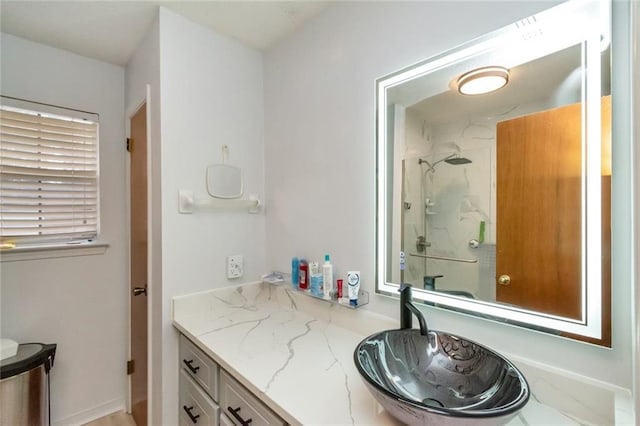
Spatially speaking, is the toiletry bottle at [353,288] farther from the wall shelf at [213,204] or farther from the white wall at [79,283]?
the white wall at [79,283]

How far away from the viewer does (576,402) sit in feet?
2.55

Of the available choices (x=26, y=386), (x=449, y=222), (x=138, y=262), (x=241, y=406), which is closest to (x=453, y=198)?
(x=449, y=222)

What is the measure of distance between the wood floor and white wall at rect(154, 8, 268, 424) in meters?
0.81

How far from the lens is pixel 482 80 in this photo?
3.26ft

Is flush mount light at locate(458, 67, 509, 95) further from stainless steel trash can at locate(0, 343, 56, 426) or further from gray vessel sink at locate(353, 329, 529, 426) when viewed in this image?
stainless steel trash can at locate(0, 343, 56, 426)

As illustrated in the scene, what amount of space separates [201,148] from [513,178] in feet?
4.77

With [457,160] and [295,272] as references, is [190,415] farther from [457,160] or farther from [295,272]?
[457,160]

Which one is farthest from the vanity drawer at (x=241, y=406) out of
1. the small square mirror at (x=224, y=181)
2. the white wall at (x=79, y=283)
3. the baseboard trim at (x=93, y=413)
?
the baseboard trim at (x=93, y=413)

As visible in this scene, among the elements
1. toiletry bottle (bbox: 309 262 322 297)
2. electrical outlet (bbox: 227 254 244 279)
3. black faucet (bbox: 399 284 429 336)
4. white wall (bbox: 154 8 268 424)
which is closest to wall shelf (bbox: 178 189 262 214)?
white wall (bbox: 154 8 268 424)

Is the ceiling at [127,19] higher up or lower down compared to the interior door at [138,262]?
higher up

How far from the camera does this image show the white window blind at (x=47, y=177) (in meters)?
1.70

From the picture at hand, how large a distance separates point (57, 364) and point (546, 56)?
2.93 meters

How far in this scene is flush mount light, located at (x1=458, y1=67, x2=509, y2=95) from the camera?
3.11 feet

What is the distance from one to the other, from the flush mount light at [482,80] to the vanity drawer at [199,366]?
1.43 metres
